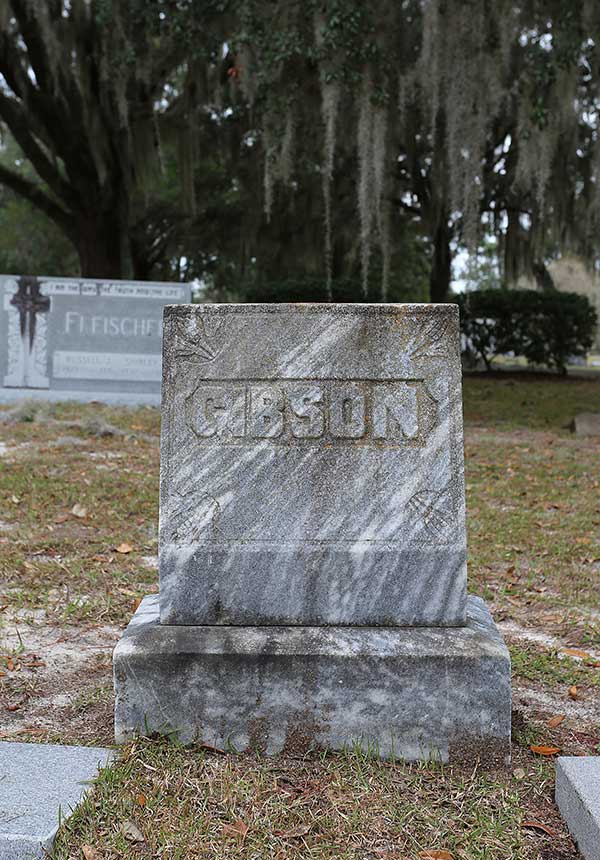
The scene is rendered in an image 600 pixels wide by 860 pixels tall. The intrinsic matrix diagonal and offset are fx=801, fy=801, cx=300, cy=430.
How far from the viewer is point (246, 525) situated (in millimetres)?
2301

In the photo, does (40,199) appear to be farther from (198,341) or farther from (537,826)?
(537,826)

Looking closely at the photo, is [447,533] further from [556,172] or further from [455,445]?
[556,172]

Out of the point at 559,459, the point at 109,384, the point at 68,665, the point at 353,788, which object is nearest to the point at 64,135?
the point at 109,384

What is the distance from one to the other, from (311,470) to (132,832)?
1.02m

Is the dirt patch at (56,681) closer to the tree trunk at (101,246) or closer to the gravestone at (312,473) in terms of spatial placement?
the gravestone at (312,473)

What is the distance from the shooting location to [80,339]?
10562 millimetres

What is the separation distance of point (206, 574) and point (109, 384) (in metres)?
8.61

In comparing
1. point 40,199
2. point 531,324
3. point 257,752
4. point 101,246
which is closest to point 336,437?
point 257,752

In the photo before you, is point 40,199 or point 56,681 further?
point 40,199

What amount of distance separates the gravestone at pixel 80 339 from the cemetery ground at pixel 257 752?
4.54 metres

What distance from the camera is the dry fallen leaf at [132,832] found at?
5.86 feet

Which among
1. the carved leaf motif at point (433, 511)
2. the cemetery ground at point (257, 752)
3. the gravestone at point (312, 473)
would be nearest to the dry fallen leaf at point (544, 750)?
the cemetery ground at point (257, 752)

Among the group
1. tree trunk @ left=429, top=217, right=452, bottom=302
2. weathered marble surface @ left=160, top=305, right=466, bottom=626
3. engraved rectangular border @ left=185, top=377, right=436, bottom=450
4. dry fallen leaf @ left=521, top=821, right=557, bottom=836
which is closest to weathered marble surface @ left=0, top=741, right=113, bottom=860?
weathered marble surface @ left=160, top=305, right=466, bottom=626

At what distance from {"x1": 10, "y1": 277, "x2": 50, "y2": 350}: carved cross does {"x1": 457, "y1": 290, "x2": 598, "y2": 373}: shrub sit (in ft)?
24.5
